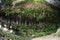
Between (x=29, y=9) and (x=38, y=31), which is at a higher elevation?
(x=29, y=9)

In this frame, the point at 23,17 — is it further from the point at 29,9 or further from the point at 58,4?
the point at 58,4

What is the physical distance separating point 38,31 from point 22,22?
84 centimetres

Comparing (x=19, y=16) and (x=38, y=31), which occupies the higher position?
(x=19, y=16)

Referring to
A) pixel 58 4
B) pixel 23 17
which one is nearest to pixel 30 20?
pixel 23 17

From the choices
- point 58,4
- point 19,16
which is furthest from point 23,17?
point 58,4

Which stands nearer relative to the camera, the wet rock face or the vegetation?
the wet rock face

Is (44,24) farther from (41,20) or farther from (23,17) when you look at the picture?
(23,17)

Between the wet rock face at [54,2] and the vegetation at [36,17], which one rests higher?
the wet rock face at [54,2]

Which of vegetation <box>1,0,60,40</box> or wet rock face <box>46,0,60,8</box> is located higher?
wet rock face <box>46,0,60,8</box>

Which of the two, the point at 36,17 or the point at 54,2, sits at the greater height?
the point at 54,2

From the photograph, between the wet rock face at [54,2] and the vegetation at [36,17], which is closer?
the wet rock face at [54,2]

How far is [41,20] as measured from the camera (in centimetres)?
975

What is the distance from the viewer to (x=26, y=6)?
32.2ft

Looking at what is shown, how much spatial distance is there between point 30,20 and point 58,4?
1422mm
